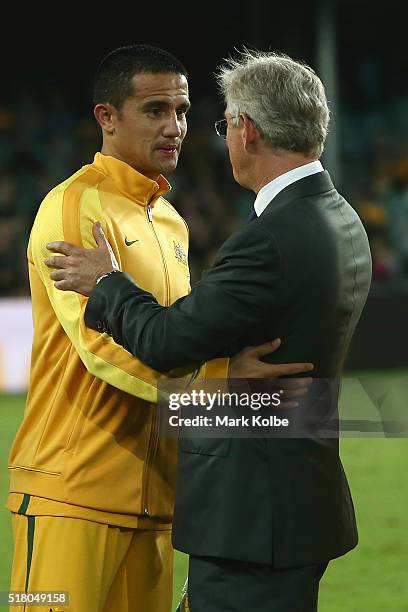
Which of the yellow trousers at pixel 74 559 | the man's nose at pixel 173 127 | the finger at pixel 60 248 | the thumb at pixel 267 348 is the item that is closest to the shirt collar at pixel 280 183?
the thumb at pixel 267 348

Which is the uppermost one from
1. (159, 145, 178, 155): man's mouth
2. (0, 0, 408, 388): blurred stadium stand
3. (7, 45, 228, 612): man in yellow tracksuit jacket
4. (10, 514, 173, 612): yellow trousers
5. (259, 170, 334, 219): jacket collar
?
(0, 0, 408, 388): blurred stadium stand

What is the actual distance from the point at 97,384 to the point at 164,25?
44.0 ft

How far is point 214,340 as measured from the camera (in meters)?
2.49

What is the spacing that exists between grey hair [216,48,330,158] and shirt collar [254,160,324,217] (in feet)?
0.13

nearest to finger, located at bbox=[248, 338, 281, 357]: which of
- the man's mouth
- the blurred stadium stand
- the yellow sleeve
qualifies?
the yellow sleeve

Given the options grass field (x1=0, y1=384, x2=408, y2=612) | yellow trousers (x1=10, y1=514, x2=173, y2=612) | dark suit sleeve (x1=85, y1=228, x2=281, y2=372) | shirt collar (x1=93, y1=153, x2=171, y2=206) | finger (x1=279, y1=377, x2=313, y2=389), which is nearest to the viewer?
Result: dark suit sleeve (x1=85, y1=228, x2=281, y2=372)

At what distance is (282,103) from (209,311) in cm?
49

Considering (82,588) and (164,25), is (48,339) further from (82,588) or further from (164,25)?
(164,25)

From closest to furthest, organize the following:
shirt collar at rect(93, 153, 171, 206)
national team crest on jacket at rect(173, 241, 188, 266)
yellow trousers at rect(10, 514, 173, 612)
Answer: yellow trousers at rect(10, 514, 173, 612) → shirt collar at rect(93, 153, 171, 206) → national team crest on jacket at rect(173, 241, 188, 266)

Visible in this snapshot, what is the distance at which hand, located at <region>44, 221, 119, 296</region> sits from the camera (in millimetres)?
2654

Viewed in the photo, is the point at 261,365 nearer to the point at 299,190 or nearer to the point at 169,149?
the point at 299,190

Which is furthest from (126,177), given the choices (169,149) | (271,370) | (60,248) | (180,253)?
(271,370)

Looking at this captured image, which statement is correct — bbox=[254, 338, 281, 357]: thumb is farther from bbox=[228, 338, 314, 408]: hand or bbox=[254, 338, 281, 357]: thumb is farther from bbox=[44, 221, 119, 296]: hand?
bbox=[44, 221, 119, 296]: hand

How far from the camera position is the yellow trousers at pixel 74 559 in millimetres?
2801
